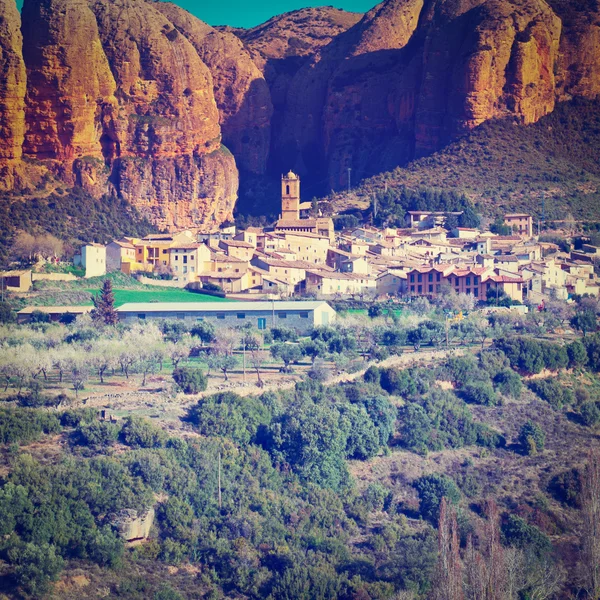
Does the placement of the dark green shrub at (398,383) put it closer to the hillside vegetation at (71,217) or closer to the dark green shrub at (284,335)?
the dark green shrub at (284,335)

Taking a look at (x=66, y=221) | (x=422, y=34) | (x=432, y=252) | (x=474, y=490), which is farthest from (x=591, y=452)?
(x=422, y=34)

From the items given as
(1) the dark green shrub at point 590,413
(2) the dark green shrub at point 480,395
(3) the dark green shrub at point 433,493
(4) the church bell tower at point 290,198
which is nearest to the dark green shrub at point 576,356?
(1) the dark green shrub at point 590,413

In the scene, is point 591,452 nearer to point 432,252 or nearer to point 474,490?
point 474,490

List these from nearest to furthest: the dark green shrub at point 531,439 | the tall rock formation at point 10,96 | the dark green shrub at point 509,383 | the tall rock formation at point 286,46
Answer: the dark green shrub at point 531,439 < the dark green shrub at point 509,383 < the tall rock formation at point 10,96 < the tall rock formation at point 286,46

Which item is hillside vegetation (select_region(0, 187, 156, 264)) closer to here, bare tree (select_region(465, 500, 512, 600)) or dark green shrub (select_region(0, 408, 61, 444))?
dark green shrub (select_region(0, 408, 61, 444))

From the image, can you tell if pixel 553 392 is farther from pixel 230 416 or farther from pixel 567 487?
pixel 230 416

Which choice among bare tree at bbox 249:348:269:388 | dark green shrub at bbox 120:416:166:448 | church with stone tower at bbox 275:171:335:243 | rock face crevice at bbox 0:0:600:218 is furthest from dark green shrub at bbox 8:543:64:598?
rock face crevice at bbox 0:0:600:218
